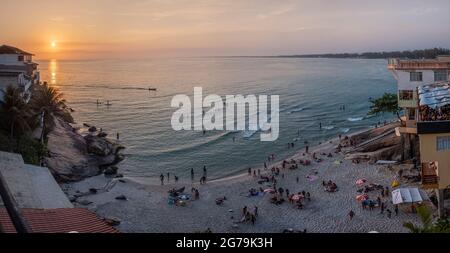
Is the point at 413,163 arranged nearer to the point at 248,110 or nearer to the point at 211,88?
the point at 248,110

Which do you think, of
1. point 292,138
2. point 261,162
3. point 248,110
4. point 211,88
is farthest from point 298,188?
point 211,88

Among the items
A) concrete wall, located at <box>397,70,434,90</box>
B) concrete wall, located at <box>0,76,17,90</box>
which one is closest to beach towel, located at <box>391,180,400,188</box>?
concrete wall, located at <box>397,70,434,90</box>

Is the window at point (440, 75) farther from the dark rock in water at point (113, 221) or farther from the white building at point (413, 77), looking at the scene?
the dark rock in water at point (113, 221)

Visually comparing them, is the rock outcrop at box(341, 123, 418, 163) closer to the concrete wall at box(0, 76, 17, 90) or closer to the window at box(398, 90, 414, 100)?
the window at box(398, 90, 414, 100)

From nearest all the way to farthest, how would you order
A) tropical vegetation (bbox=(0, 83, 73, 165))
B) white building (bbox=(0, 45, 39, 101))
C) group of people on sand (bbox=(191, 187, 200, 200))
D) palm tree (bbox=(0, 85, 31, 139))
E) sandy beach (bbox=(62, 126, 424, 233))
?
sandy beach (bbox=(62, 126, 424, 233)), tropical vegetation (bbox=(0, 83, 73, 165)), palm tree (bbox=(0, 85, 31, 139)), group of people on sand (bbox=(191, 187, 200, 200)), white building (bbox=(0, 45, 39, 101))

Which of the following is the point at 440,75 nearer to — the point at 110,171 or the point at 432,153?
the point at 432,153

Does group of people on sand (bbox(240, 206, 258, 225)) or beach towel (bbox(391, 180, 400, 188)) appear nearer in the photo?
group of people on sand (bbox(240, 206, 258, 225))

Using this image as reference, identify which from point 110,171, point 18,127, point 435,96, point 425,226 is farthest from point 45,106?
point 425,226
